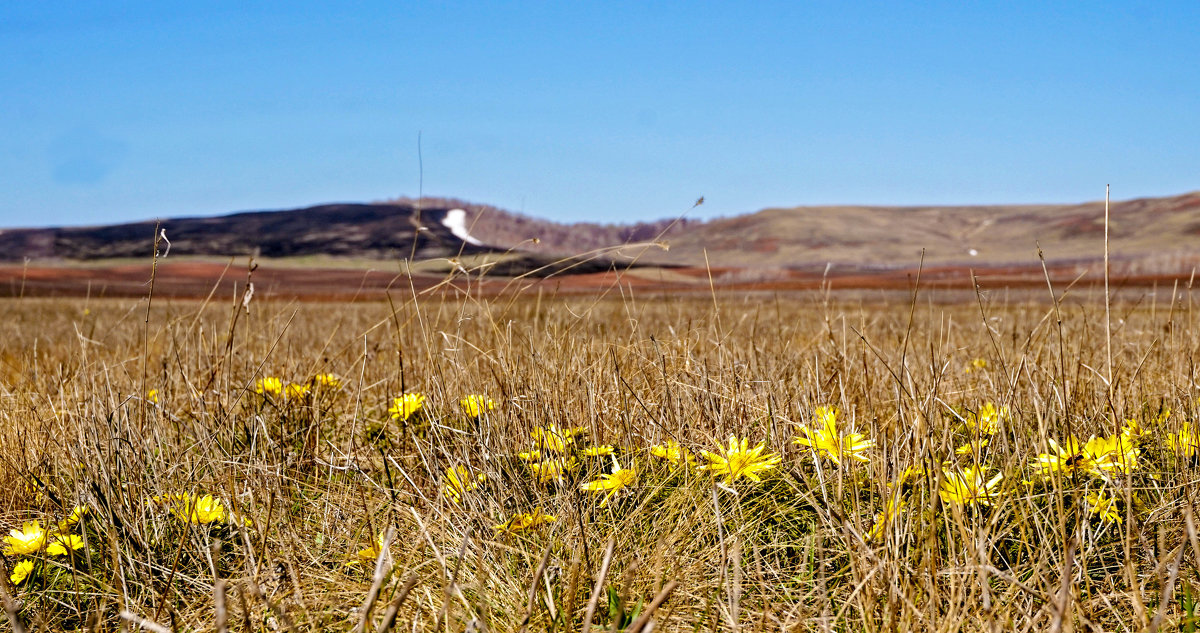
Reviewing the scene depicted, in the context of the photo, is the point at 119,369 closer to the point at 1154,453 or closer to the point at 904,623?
the point at 904,623

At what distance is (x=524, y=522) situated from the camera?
47.4 inches

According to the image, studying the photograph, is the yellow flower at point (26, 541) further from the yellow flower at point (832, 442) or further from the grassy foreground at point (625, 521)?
the yellow flower at point (832, 442)

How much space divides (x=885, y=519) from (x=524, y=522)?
0.50 m

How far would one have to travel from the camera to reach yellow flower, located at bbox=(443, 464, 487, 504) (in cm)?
132

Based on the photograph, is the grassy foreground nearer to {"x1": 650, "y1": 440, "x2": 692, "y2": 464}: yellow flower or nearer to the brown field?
{"x1": 650, "y1": 440, "x2": 692, "y2": 464}: yellow flower

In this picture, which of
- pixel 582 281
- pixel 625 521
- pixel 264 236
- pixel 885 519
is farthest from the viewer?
pixel 264 236

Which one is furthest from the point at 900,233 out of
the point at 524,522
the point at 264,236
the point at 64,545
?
the point at 64,545

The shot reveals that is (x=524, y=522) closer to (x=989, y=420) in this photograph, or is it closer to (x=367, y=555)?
(x=367, y=555)

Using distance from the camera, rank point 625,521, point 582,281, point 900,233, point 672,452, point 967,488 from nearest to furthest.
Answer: point 967,488 < point 625,521 < point 672,452 < point 582,281 < point 900,233

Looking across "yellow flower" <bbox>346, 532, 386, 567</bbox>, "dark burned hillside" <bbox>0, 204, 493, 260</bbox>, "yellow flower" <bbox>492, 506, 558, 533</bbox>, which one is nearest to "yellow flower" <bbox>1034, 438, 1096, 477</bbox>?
"yellow flower" <bbox>492, 506, 558, 533</bbox>

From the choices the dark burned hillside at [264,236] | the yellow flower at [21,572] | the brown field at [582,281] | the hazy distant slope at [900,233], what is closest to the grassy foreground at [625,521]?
the yellow flower at [21,572]

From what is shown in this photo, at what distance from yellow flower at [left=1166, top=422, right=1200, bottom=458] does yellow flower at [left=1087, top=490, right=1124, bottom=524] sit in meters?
0.16

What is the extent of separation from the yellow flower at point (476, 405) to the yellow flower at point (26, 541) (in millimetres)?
692

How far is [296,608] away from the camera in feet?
3.66
